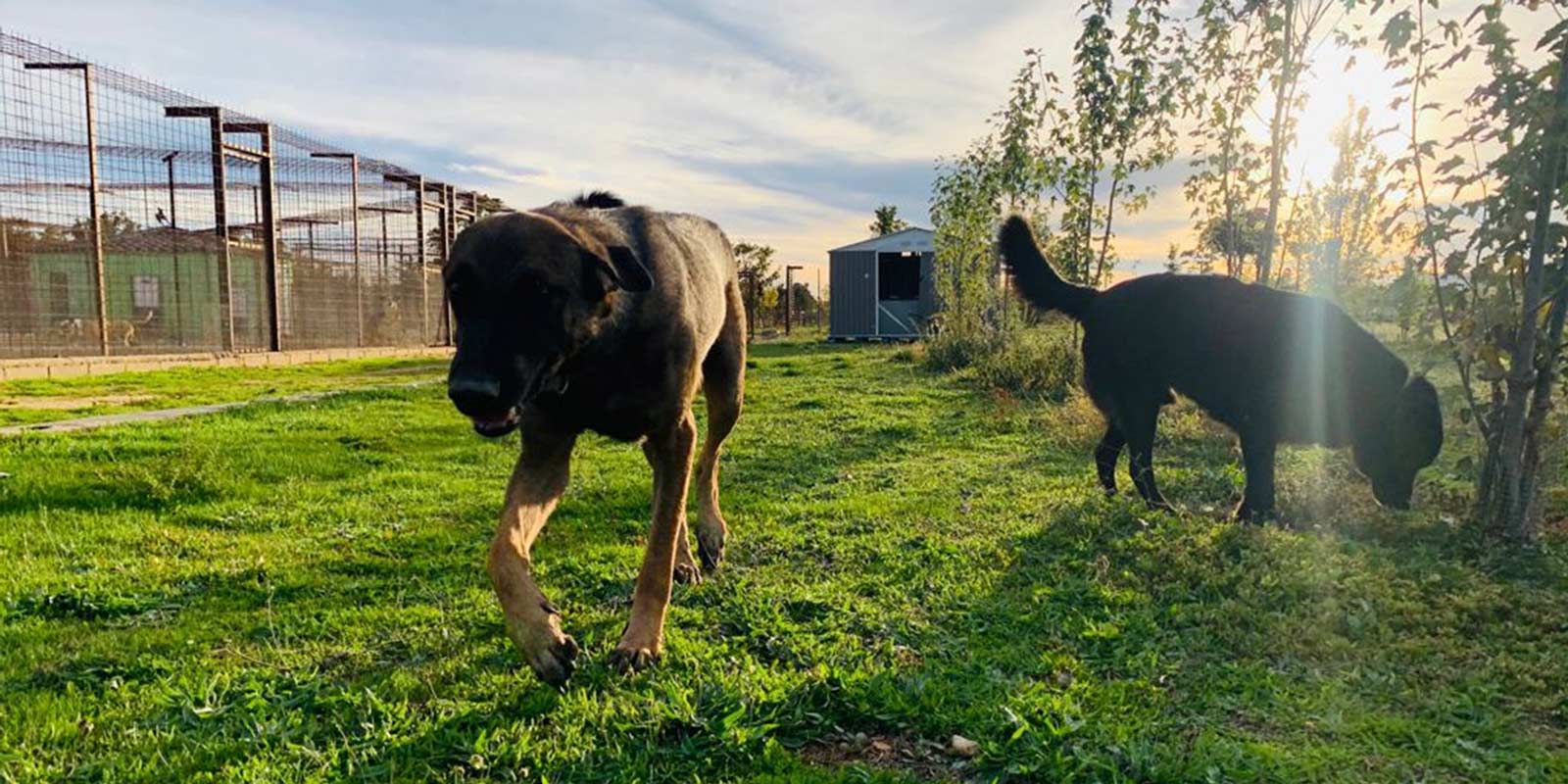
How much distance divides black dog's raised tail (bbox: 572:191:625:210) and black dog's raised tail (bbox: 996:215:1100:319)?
281cm

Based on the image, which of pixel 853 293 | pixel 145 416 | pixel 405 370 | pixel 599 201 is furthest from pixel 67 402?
pixel 853 293

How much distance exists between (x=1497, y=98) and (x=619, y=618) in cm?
442

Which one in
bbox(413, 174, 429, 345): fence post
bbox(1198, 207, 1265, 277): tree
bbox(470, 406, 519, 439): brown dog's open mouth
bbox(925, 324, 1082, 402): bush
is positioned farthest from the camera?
bbox(413, 174, 429, 345): fence post

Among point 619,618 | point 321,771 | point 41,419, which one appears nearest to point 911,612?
point 619,618

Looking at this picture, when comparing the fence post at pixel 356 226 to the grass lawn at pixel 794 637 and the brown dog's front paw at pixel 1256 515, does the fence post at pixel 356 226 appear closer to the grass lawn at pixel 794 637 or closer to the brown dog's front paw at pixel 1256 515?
the grass lawn at pixel 794 637

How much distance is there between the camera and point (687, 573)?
3750mm

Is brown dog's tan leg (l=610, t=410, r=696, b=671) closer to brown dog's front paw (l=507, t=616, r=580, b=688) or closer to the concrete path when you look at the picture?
brown dog's front paw (l=507, t=616, r=580, b=688)

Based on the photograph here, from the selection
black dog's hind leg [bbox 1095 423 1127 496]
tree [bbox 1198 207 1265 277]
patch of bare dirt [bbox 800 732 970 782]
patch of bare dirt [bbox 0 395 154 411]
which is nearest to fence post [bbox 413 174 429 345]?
patch of bare dirt [bbox 0 395 154 411]

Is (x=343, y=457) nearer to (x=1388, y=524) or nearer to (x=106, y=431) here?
(x=106, y=431)

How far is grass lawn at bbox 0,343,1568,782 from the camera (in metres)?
2.24

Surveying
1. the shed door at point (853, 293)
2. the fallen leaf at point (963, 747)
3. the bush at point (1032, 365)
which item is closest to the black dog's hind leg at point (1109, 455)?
the fallen leaf at point (963, 747)

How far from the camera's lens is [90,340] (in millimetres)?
12391

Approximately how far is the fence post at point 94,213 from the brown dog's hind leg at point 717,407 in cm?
1130

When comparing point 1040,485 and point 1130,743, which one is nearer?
point 1130,743
